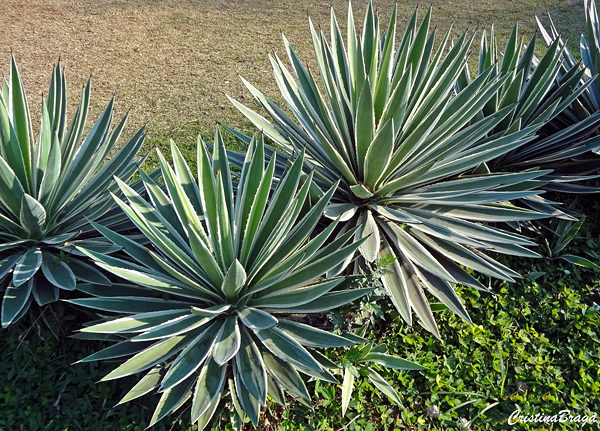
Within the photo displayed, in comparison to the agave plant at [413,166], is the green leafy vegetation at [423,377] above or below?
below

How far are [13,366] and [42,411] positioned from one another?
29cm

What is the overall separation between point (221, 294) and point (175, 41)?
13.1 feet

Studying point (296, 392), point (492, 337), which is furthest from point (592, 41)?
point (296, 392)

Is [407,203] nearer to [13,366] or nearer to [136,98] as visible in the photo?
[13,366]

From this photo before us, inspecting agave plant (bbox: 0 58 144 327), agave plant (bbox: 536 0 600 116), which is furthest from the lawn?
agave plant (bbox: 536 0 600 116)

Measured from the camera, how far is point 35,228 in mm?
2693

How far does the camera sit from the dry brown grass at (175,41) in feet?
15.7

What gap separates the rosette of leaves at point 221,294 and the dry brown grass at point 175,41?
2.05 metres

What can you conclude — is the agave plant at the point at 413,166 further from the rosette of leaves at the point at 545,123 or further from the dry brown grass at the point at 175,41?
the dry brown grass at the point at 175,41

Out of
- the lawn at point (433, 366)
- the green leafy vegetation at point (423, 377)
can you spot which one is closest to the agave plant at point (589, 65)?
the lawn at point (433, 366)

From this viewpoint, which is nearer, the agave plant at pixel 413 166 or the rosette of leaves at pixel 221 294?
the rosette of leaves at pixel 221 294

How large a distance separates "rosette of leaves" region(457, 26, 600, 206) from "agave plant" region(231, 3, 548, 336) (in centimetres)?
29

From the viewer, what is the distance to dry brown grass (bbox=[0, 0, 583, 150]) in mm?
4793

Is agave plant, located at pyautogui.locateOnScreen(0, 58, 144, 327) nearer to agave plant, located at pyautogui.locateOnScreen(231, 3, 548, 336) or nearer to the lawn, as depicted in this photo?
the lawn
